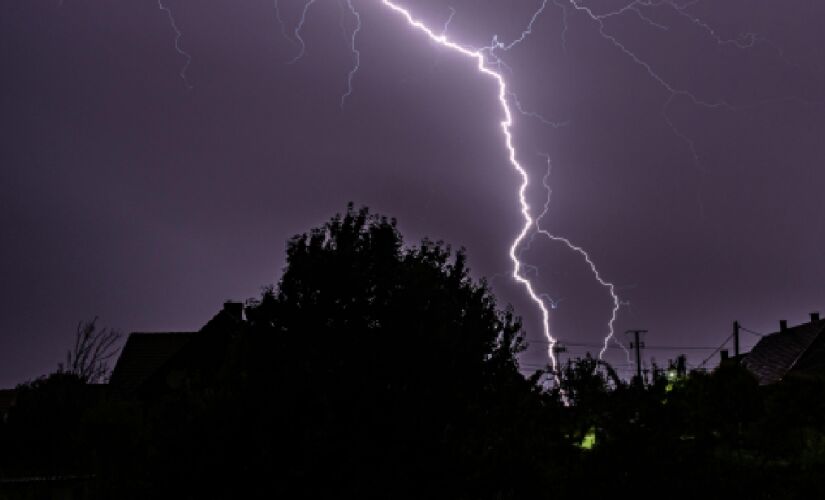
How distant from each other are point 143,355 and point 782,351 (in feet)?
122

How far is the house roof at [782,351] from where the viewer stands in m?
41.1

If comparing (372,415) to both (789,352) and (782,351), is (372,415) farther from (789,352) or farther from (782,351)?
(782,351)

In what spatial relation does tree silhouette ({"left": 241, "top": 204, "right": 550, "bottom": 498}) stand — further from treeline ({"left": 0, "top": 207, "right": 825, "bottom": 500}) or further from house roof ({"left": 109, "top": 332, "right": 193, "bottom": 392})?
house roof ({"left": 109, "top": 332, "right": 193, "bottom": 392})

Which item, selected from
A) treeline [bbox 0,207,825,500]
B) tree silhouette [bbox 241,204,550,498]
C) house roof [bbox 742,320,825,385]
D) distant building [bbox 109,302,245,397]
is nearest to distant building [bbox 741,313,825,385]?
house roof [bbox 742,320,825,385]

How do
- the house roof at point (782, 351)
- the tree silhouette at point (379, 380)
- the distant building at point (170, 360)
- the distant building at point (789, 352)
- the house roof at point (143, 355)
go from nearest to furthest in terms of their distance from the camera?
1. the tree silhouette at point (379, 380)
2. the distant building at point (170, 360)
3. the house roof at point (143, 355)
4. the distant building at point (789, 352)
5. the house roof at point (782, 351)

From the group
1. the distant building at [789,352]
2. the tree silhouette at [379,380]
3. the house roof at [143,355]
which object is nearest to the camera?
the tree silhouette at [379,380]

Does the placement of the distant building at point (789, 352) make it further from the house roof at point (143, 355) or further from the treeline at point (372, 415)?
the treeline at point (372, 415)

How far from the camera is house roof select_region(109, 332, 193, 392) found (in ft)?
93.2

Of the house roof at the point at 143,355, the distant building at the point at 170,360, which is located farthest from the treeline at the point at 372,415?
the house roof at the point at 143,355

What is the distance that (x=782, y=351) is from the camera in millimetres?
44031

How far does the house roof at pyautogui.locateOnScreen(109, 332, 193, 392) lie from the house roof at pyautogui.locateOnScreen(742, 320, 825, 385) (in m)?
30.4

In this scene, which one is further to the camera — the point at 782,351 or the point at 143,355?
the point at 782,351

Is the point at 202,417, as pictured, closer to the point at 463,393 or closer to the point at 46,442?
the point at 463,393

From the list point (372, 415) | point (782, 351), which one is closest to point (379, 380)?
point (372, 415)
